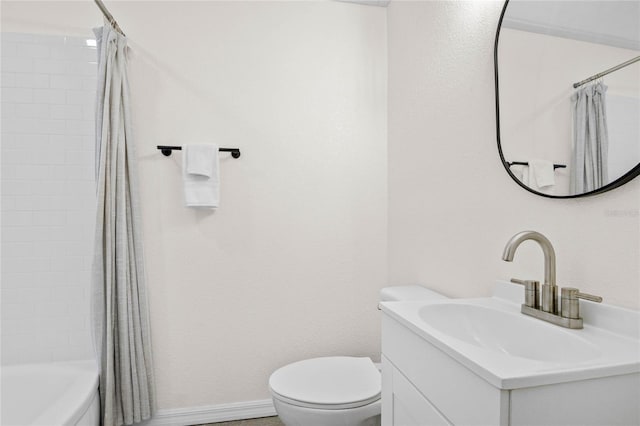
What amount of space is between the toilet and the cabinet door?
0.37 meters

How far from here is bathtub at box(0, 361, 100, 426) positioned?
1.54 meters

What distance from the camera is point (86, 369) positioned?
1768mm

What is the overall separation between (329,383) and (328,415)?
197 millimetres

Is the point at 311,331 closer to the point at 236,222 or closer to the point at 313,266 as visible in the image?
the point at 313,266

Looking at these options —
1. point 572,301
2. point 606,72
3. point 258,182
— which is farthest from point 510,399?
point 258,182

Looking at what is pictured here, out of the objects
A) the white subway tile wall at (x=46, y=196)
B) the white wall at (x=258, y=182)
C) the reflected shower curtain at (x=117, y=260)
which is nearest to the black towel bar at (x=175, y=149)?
the white wall at (x=258, y=182)

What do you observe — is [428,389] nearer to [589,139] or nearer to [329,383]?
[589,139]

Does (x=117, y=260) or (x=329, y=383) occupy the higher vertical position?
(x=117, y=260)

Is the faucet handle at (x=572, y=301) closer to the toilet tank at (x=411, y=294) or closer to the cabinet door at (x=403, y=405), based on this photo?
the cabinet door at (x=403, y=405)

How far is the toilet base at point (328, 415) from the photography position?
140 cm

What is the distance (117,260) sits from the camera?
5.63ft

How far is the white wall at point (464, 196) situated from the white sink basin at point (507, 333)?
155 mm

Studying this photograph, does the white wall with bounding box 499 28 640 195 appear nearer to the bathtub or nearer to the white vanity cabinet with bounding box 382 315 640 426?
the white vanity cabinet with bounding box 382 315 640 426

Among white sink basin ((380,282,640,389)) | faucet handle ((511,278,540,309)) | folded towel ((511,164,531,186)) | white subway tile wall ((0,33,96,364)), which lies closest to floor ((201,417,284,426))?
white subway tile wall ((0,33,96,364))
